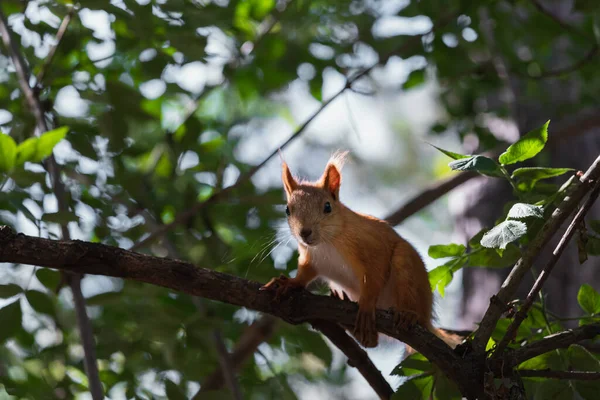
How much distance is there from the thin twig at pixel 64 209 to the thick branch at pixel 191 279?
407mm

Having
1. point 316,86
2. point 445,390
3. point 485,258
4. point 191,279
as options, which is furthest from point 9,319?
point 316,86

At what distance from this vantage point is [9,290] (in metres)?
1.96

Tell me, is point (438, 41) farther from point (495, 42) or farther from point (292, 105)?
point (292, 105)

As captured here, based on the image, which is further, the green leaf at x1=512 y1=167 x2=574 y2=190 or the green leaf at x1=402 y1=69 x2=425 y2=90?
the green leaf at x1=402 y1=69 x2=425 y2=90

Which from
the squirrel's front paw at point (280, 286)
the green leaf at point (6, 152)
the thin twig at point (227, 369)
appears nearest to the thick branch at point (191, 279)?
the squirrel's front paw at point (280, 286)

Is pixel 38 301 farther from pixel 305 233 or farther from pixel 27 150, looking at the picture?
pixel 305 233

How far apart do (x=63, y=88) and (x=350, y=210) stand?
114cm

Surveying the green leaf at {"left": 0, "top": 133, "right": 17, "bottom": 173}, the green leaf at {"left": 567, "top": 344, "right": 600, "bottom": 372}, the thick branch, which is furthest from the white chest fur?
the green leaf at {"left": 0, "top": 133, "right": 17, "bottom": 173}

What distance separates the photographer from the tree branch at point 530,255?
1553mm

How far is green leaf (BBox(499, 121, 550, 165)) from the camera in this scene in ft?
5.11

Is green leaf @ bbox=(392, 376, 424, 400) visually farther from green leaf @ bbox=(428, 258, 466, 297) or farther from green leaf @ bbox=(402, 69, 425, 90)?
green leaf @ bbox=(402, 69, 425, 90)

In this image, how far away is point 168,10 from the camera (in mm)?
2383

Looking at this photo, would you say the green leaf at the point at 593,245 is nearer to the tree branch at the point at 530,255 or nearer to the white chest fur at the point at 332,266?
the tree branch at the point at 530,255

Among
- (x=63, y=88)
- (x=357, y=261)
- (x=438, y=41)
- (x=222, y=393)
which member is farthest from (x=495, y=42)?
(x=222, y=393)
